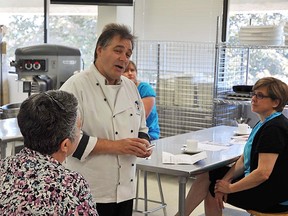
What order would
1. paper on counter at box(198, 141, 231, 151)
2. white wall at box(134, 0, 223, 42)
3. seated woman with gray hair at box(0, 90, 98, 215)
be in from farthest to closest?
white wall at box(134, 0, 223, 42)
paper on counter at box(198, 141, 231, 151)
seated woman with gray hair at box(0, 90, 98, 215)

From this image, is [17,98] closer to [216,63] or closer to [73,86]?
[216,63]

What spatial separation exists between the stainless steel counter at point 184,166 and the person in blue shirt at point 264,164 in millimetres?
133

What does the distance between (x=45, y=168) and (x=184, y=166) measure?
125 cm

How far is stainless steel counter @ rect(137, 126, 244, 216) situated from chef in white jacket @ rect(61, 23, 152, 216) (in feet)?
1.07

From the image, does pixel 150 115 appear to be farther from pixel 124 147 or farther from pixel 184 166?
pixel 124 147

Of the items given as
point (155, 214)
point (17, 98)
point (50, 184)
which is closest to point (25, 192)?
point (50, 184)

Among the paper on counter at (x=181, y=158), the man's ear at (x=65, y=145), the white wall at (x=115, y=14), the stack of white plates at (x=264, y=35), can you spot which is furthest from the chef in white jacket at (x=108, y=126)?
the white wall at (x=115, y=14)

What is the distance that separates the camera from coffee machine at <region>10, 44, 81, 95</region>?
3945 millimetres

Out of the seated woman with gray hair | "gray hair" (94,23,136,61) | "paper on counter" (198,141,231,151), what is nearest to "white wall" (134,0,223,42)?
"paper on counter" (198,141,231,151)

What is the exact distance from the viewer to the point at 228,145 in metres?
3.18

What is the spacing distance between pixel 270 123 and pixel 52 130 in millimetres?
1501

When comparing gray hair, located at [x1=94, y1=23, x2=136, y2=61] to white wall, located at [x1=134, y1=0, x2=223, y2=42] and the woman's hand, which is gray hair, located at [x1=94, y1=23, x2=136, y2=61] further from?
white wall, located at [x1=134, y1=0, x2=223, y2=42]

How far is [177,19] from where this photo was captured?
4.98m

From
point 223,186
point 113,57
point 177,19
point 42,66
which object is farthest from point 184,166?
point 177,19
